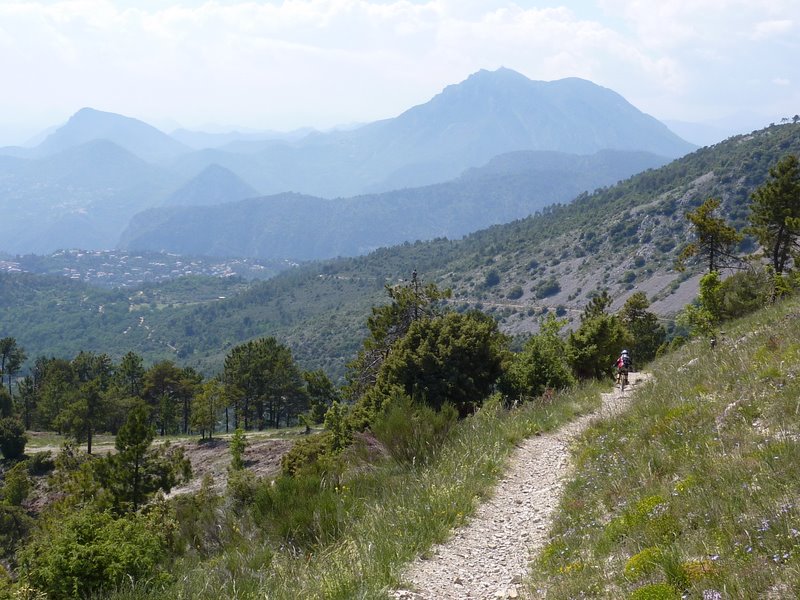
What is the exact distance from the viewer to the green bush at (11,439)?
48094 millimetres

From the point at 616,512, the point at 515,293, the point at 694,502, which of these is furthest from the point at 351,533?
the point at 515,293

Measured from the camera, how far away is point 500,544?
7031 millimetres

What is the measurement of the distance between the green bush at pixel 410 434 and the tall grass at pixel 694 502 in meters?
2.61

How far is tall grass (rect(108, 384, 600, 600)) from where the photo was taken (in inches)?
238

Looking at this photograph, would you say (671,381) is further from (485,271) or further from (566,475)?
(485,271)

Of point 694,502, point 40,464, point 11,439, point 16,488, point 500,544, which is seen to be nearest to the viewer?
point 694,502

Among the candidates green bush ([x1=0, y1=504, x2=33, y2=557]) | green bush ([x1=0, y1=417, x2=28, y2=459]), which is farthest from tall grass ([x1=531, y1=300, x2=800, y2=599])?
green bush ([x1=0, y1=417, x2=28, y2=459])

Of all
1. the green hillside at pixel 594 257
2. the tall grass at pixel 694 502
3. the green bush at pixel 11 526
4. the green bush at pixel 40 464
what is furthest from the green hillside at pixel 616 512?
the green hillside at pixel 594 257

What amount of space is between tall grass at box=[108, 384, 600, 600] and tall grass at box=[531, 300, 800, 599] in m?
1.45

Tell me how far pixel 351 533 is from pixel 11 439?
53.2m

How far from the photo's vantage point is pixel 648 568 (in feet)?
15.9

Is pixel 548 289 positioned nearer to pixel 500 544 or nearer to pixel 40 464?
pixel 40 464

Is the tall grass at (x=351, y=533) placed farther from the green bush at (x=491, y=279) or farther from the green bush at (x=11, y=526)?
the green bush at (x=491, y=279)

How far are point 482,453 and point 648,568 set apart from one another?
4.94m
